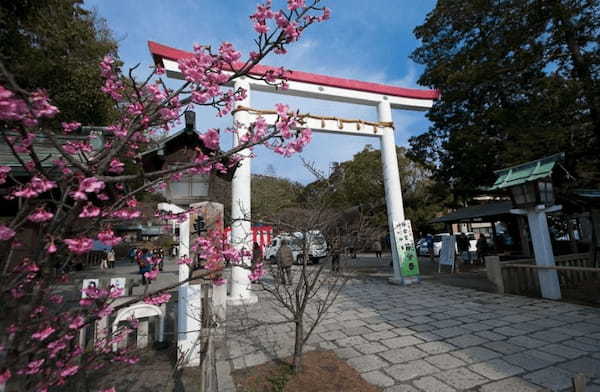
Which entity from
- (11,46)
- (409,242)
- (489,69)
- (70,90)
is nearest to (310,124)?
(409,242)

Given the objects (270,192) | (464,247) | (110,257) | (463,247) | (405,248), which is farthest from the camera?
(270,192)

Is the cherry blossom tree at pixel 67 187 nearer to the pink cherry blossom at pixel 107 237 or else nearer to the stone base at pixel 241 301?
the pink cherry blossom at pixel 107 237

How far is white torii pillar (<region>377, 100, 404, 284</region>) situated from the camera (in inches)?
333

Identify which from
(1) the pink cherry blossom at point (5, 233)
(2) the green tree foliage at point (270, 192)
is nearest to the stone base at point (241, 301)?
(1) the pink cherry blossom at point (5, 233)

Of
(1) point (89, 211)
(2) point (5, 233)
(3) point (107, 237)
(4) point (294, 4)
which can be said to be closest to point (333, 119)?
(4) point (294, 4)

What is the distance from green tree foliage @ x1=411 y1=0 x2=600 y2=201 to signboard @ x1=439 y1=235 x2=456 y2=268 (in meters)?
1.96

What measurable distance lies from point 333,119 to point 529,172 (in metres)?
5.03

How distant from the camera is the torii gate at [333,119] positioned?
22.2ft

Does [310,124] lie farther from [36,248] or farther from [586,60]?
[586,60]

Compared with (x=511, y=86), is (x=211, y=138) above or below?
below

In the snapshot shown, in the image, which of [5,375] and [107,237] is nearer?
[5,375]

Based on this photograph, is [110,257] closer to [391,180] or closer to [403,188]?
[391,180]

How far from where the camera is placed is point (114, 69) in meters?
2.38

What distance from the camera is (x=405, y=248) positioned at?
8.30 m
